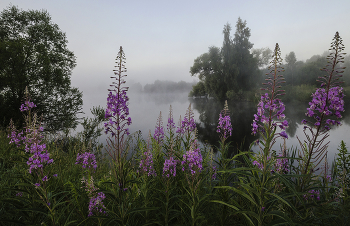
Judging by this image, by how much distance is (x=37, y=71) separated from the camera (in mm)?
16734

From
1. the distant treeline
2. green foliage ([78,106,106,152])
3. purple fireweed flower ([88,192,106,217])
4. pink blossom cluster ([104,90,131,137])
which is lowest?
green foliage ([78,106,106,152])

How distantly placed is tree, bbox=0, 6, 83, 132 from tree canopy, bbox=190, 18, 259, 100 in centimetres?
3127

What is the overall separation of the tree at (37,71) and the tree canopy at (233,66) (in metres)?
31.3

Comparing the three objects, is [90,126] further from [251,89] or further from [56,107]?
[251,89]

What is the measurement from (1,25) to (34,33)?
2.83m

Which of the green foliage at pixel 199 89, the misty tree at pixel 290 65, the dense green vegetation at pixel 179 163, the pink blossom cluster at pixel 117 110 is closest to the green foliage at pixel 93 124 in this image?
the dense green vegetation at pixel 179 163

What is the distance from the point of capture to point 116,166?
2061mm

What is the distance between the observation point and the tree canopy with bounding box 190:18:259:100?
1519 inches

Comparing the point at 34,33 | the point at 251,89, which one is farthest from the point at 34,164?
the point at 251,89

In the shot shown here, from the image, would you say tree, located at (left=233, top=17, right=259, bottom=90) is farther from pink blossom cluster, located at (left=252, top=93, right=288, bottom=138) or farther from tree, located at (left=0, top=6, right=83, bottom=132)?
pink blossom cluster, located at (left=252, top=93, right=288, bottom=138)

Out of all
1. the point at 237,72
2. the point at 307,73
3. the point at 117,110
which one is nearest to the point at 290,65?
the point at 307,73

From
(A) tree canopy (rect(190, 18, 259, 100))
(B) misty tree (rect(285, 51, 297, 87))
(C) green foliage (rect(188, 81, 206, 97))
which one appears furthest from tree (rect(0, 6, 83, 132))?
(B) misty tree (rect(285, 51, 297, 87))

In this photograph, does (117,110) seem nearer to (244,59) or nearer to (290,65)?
(244,59)

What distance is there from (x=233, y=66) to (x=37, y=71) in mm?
35218
